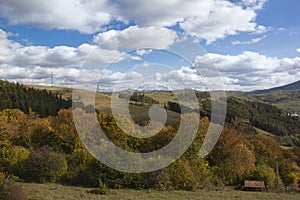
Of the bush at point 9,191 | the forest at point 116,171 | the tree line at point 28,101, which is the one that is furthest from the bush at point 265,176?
the tree line at point 28,101

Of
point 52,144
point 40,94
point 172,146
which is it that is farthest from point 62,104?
point 172,146

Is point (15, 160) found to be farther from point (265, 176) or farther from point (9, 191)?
point (265, 176)

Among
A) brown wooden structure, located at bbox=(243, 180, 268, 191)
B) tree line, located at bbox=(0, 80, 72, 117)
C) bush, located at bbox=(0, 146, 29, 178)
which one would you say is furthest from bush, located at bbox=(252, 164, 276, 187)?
tree line, located at bbox=(0, 80, 72, 117)

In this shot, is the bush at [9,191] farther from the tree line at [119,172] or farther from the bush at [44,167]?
the bush at [44,167]

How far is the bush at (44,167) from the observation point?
30453mm

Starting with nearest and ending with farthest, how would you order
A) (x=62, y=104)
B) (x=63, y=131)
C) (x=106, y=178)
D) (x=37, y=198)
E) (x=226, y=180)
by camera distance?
(x=37, y=198), (x=106, y=178), (x=226, y=180), (x=63, y=131), (x=62, y=104)

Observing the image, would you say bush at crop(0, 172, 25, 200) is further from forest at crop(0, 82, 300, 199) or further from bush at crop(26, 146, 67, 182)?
bush at crop(26, 146, 67, 182)

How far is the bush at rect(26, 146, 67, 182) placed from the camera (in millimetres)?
30453

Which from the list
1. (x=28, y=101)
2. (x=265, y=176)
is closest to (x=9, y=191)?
(x=265, y=176)

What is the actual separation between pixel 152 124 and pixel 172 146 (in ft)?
21.2

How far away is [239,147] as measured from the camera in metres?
41.4

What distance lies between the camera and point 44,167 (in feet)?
99.7

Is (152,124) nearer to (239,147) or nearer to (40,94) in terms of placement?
(239,147)

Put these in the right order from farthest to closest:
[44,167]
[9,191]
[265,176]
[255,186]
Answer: [265,176]
[255,186]
[44,167]
[9,191]
